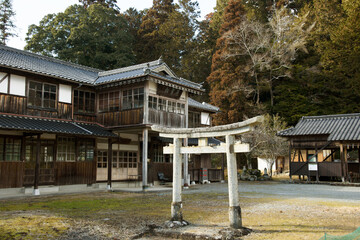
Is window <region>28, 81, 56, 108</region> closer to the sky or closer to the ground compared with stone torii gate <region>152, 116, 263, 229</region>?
closer to the sky

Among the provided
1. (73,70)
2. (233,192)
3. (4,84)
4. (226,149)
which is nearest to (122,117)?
(73,70)

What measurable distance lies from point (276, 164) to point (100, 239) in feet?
111

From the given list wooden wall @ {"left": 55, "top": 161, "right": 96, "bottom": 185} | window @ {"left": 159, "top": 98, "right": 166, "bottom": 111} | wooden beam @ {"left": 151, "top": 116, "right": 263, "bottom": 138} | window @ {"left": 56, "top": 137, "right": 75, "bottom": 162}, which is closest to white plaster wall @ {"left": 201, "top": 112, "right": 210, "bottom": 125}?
window @ {"left": 159, "top": 98, "right": 166, "bottom": 111}

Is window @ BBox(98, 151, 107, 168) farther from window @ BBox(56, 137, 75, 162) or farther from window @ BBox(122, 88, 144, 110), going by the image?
A: window @ BBox(122, 88, 144, 110)

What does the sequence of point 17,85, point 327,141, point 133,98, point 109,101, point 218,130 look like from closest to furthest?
1. point 218,130
2. point 17,85
3. point 133,98
4. point 109,101
5. point 327,141

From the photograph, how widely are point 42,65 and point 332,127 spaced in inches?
793

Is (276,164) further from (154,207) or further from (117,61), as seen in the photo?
(154,207)

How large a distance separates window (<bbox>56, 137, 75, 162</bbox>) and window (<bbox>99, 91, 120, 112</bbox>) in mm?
2842

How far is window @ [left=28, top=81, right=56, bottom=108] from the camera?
1598 cm

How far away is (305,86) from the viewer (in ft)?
116

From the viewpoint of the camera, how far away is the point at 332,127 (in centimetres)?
2252

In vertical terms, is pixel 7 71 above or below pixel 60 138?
above

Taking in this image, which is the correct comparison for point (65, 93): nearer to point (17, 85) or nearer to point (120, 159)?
point (17, 85)

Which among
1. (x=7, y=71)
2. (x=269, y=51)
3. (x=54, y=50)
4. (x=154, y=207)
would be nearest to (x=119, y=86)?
(x=7, y=71)
